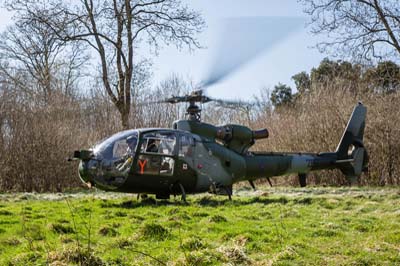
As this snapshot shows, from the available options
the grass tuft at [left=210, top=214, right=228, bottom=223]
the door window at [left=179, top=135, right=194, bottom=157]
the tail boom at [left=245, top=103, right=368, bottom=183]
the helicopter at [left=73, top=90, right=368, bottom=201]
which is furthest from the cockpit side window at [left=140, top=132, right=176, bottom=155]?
the grass tuft at [left=210, top=214, right=228, bottom=223]

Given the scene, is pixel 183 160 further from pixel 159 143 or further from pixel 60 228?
pixel 60 228

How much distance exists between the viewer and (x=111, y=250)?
5477 mm

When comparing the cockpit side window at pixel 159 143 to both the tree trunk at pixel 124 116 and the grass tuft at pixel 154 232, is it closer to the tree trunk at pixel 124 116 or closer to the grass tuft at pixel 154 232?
the grass tuft at pixel 154 232

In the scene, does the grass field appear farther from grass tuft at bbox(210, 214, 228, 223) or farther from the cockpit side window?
the cockpit side window

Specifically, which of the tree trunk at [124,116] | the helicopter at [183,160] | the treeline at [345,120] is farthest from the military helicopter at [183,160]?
the tree trunk at [124,116]

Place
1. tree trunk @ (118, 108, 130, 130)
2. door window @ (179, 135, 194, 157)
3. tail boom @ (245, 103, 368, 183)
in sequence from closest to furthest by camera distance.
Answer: door window @ (179, 135, 194, 157)
tail boom @ (245, 103, 368, 183)
tree trunk @ (118, 108, 130, 130)

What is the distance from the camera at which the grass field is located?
495 centimetres

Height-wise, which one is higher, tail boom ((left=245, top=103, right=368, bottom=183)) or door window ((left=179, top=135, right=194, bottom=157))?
door window ((left=179, top=135, right=194, bottom=157))

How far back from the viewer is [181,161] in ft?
36.2

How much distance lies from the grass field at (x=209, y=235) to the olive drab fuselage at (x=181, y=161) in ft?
2.49

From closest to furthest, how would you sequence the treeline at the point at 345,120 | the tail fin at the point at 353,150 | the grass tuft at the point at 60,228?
the grass tuft at the point at 60,228 → the tail fin at the point at 353,150 → the treeline at the point at 345,120

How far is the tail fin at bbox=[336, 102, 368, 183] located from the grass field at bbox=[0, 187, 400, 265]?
5.32m

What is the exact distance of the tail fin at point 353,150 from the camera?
1541 cm

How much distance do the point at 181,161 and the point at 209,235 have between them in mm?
4604
